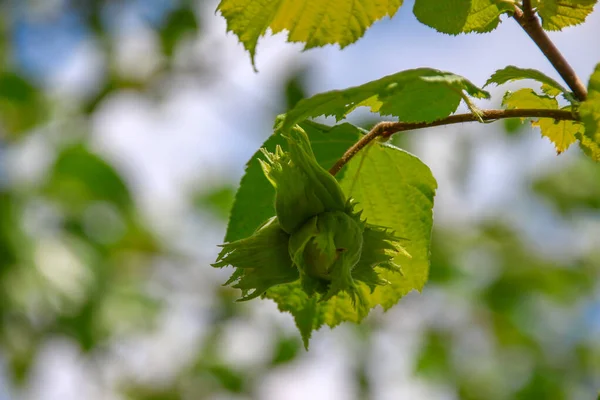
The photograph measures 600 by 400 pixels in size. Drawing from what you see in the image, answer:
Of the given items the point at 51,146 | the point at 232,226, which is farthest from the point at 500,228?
the point at 232,226

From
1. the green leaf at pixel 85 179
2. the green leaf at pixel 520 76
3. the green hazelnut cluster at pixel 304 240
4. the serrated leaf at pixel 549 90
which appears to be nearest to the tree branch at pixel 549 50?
the green leaf at pixel 520 76

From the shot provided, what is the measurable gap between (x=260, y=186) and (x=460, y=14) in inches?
18.9

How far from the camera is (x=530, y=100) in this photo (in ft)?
4.46

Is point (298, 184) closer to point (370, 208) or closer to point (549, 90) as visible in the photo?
point (370, 208)

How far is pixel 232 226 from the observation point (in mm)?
1458

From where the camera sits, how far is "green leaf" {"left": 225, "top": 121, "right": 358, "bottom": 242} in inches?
56.9

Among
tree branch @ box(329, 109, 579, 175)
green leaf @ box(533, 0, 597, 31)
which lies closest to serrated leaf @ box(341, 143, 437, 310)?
tree branch @ box(329, 109, 579, 175)

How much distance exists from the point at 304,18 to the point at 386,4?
5.4 inches

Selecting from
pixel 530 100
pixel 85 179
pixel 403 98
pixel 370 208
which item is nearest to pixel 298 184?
pixel 403 98

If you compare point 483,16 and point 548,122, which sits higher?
point 483,16

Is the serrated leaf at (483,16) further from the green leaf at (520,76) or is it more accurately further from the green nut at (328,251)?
the green nut at (328,251)

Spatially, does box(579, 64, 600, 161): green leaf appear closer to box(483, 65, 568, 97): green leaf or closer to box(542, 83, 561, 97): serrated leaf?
box(483, 65, 568, 97): green leaf

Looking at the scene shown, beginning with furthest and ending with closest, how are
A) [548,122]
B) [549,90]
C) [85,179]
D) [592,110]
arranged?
[85,179] < [548,122] < [549,90] < [592,110]

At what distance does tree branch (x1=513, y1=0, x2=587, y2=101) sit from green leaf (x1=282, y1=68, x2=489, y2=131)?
0.37 ft
